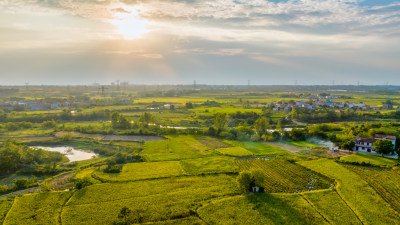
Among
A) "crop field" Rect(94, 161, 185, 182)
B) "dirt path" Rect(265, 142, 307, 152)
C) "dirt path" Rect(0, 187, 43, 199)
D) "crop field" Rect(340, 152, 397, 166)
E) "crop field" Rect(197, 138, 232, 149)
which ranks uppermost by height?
"crop field" Rect(340, 152, 397, 166)

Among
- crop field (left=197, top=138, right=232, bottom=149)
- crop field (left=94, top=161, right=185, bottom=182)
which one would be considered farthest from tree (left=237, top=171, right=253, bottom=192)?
crop field (left=197, top=138, right=232, bottom=149)

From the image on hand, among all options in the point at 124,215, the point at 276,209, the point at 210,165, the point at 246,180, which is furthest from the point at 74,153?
the point at 276,209

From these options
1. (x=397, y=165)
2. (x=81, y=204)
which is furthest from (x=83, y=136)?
(x=397, y=165)

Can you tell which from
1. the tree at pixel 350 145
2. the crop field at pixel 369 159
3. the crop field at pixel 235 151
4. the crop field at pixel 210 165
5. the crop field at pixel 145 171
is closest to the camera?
the crop field at pixel 145 171

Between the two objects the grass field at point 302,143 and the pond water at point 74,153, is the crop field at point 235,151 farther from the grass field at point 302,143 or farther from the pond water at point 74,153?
the pond water at point 74,153

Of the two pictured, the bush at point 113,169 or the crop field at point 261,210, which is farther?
the bush at point 113,169

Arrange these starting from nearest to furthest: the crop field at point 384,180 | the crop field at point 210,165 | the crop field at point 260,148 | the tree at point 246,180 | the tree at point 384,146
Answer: the crop field at point 384,180 < the tree at point 246,180 < the crop field at point 210,165 < the tree at point 384,146 < the crop field at point 260,148

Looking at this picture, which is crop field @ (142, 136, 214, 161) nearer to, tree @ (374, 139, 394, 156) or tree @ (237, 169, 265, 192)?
tree @ (237, 169, 265, 192)

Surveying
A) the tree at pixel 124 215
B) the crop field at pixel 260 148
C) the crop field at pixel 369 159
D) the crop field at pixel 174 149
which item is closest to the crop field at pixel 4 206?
the tree at pixel 124 215
